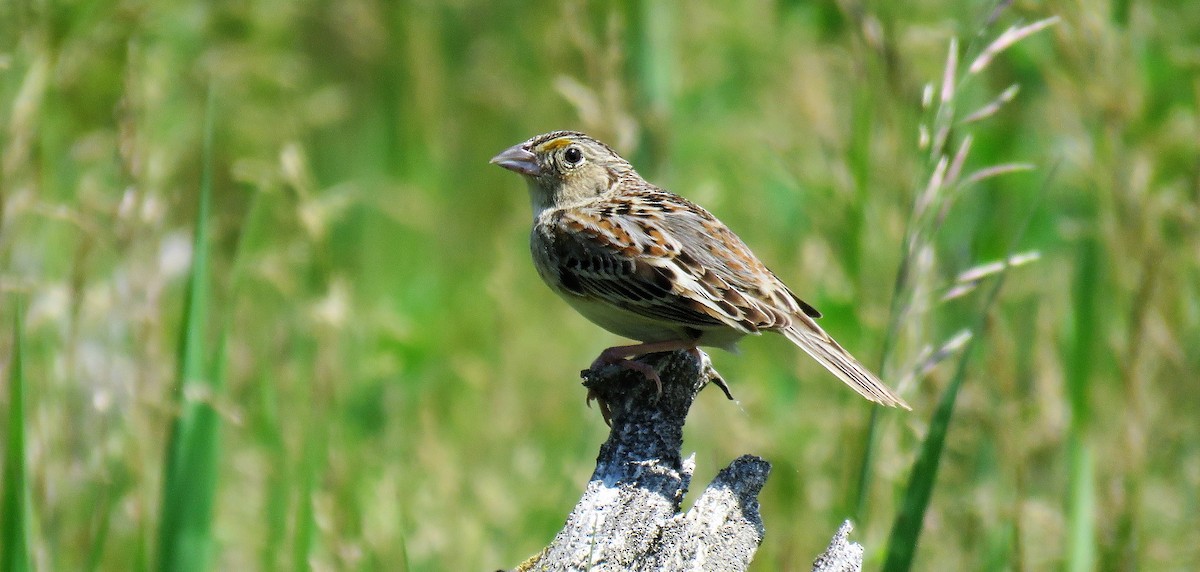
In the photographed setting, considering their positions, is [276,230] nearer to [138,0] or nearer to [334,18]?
[334,18]

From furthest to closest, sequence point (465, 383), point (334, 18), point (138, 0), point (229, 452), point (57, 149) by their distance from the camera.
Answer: point (334, 18)
point (465, 383)
point (57, 149)
point (229, 452)
point (138, 0)

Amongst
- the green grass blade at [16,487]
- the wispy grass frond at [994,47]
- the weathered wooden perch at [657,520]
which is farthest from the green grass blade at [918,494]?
the green grass blade at [16,487]

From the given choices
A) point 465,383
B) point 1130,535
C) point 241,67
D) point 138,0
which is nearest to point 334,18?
point 241,67

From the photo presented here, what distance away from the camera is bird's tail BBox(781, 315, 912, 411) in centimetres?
256

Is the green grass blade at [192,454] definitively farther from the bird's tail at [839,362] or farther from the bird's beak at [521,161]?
the bird's beak at [521,161]

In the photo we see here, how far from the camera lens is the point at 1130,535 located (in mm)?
3074

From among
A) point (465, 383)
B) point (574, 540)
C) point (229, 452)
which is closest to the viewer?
point (574, 540)

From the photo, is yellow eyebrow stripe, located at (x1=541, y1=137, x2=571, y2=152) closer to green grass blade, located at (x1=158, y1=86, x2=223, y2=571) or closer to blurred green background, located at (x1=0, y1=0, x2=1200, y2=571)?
blurred green background, located at (x1=0, y1=0, x2=1200, y2=571)

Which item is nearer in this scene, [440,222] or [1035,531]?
[1035,531]

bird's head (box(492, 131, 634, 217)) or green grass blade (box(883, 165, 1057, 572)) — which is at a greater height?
bird's head (box(492, 131, 634, 217))

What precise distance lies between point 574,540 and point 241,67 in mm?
3694

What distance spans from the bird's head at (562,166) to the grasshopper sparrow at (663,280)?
4 centimetres

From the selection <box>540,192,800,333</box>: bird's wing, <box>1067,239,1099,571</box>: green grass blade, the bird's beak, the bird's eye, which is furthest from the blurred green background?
<box>540,192,800,333</box>: bird's wing

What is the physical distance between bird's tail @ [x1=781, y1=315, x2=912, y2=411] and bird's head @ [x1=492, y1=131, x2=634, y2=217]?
1152 mm
